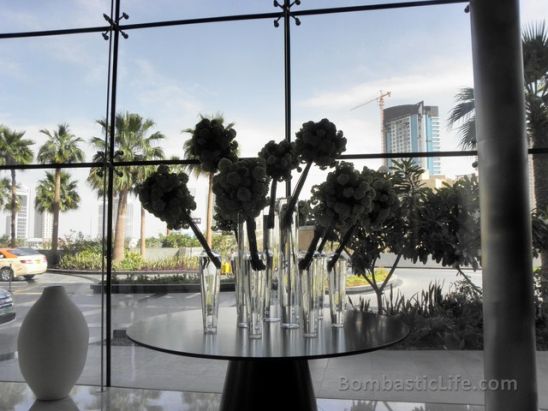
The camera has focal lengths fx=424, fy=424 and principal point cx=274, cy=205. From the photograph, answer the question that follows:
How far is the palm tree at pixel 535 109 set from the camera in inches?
128

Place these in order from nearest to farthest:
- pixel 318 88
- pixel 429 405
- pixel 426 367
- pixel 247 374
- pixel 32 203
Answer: pixel 247 374 → pixel 429 405 → pixel 426 367 → pixel 318 88 → pixel 32 203

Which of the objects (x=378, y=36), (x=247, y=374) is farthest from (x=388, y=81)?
(x=247, y=374)

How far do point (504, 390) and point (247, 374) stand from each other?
1683 millimetres

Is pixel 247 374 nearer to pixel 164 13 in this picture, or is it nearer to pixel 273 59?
pixel 273 59

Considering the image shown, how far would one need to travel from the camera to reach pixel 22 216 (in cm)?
393

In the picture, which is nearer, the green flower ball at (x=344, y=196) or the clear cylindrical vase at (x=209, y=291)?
the green flower ball at (x=344, y=196)

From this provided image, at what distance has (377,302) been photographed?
136 inches

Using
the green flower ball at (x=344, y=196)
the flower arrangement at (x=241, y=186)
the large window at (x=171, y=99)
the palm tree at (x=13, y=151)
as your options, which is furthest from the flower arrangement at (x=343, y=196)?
the palm tree at (x=13, y=151)

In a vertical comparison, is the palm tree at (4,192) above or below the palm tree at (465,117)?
below

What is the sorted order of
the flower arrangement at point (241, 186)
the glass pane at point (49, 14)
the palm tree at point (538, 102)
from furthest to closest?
the glass pane at point (49, 14) < the palm tree at point (538, 102) < the flower arrangement at point (241, 186)

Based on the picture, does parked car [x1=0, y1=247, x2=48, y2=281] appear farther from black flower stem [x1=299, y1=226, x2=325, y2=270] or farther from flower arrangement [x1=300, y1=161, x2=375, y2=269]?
flower arrangement [x1=300, y1=161, x2=375, y2=269]

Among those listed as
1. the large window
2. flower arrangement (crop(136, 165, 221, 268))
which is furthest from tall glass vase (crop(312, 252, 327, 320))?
the large window

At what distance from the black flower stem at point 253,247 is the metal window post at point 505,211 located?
154 centimetres

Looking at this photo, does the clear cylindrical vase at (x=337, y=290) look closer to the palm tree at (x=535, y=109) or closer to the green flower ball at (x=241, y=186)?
the green flower ball at (x=241, y=186)
